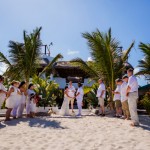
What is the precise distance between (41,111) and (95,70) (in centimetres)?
343

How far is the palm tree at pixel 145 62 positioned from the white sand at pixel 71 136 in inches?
282

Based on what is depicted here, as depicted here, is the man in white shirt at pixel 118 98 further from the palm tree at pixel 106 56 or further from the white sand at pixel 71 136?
the white sand at pixel 71 136

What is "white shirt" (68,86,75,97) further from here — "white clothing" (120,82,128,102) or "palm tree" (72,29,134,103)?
"white clothing" (120,82,128,102)

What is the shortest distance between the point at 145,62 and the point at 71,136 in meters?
10.4

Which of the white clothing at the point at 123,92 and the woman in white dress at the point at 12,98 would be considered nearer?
the woman in white dress at the point at 12,98

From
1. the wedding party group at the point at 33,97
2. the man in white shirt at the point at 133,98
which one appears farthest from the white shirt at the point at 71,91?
the man in white shirt at the point at 133,98

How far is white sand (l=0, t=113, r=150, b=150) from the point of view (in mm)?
6027

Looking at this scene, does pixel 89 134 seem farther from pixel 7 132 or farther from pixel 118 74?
pixel 118 74

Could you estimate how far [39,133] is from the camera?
7.54 metres

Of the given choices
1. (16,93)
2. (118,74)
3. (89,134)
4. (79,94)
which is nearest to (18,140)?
(89,134)

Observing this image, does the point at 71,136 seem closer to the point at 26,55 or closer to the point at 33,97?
the point at 33,97

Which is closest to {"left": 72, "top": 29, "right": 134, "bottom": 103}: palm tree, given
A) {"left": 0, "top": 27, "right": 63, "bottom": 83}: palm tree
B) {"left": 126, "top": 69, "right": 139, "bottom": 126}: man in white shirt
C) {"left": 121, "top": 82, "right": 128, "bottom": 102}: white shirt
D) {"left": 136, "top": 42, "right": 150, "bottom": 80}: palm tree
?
{"left": 136, "top": 42, "right": 150, "bottom": 80}: palm tree

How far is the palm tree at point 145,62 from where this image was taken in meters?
15.1

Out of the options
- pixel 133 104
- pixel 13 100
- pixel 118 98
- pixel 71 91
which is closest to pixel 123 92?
pixel 118 98
